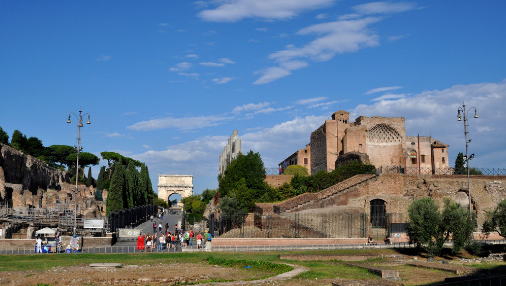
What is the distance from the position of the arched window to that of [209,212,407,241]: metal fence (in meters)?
2.71

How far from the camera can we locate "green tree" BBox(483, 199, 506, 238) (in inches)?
1089

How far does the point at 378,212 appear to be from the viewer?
4053cm

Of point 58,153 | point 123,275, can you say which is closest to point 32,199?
point 123,275

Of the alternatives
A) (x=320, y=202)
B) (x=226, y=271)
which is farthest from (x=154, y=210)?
(x=226, y=271)

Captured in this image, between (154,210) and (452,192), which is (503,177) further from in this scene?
(154,210)

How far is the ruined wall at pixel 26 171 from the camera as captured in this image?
5459cm

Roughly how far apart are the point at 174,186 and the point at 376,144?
48.1m

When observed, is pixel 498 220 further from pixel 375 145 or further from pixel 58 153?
pixel 58 153

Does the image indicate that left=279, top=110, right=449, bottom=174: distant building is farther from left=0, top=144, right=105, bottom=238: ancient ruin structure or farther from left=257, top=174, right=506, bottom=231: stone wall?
left=0, top=144, right=105, bottom=238: ancient ruin structure

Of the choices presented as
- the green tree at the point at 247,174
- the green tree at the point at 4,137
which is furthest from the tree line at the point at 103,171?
the green tree at the point at 247,174

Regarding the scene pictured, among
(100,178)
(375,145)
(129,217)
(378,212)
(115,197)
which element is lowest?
(129,217)

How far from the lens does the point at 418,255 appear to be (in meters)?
26.1

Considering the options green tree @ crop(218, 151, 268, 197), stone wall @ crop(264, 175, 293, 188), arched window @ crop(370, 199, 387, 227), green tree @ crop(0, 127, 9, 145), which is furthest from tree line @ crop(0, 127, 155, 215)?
arched window @ crop(370, 199, 387, 227)

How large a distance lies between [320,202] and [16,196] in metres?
29.2
